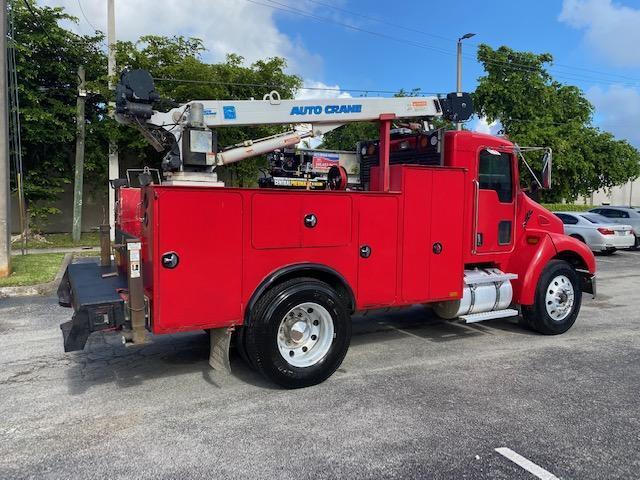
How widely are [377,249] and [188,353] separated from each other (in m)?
2.51

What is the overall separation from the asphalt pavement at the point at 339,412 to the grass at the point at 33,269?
3.82 meters

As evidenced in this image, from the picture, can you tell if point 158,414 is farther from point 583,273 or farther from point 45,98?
point 45,98

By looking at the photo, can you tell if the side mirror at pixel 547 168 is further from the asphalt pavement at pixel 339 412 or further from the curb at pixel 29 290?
the curb at pixel 29 290

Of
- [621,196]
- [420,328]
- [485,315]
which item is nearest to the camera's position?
[485,315]

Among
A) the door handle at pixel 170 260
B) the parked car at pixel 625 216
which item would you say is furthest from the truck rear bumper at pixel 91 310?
the parked car at pixel 625 216

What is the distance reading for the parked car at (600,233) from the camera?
17.5 meters

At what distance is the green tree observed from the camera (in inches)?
1077

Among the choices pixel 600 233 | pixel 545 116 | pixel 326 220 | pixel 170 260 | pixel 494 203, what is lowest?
pixel 600 233

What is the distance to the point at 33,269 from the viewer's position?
1161cm

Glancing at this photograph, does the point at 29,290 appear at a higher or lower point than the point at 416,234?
lower

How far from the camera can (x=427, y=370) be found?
18.0 feet

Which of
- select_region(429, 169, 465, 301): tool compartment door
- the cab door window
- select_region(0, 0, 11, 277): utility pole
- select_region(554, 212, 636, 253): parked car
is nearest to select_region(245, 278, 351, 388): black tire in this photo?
select_region(429, 169, 465, 301): tool compartment door

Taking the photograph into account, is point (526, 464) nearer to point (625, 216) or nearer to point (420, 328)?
point (420, 328)

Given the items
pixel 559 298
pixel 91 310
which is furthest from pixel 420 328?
pixel 91 310
